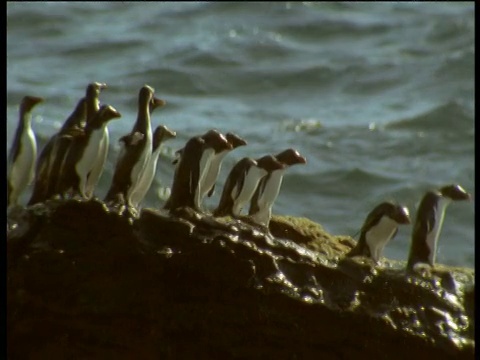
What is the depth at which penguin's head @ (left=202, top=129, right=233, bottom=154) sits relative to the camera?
8.66 m

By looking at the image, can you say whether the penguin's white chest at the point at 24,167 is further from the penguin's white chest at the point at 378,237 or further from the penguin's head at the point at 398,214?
the penguin's head at the point at 398,214

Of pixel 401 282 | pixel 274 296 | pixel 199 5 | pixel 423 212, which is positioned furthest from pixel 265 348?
pixel 199 5

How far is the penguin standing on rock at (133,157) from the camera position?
27.5 ft

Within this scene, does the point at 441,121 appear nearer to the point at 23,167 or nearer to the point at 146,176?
the point at 146,176

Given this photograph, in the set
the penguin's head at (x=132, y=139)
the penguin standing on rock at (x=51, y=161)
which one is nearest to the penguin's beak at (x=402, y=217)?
the penguin's head at (x=132, y=139)

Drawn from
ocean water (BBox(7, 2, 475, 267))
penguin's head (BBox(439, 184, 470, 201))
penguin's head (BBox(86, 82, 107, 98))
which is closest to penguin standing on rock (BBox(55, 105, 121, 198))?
penguin's head (BBox(86, 82, 107, 98))

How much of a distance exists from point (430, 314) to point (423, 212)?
3.78ft

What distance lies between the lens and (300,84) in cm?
2216

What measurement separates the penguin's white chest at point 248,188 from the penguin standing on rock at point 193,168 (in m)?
0.39

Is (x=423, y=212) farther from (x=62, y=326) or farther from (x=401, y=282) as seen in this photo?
(x=62, y=326)

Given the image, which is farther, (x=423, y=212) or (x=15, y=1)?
(x=15, y=1)

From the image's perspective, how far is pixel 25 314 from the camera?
7586mm

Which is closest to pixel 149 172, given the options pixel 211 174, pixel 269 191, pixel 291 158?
pixel 211 174

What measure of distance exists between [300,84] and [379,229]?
1370cm
